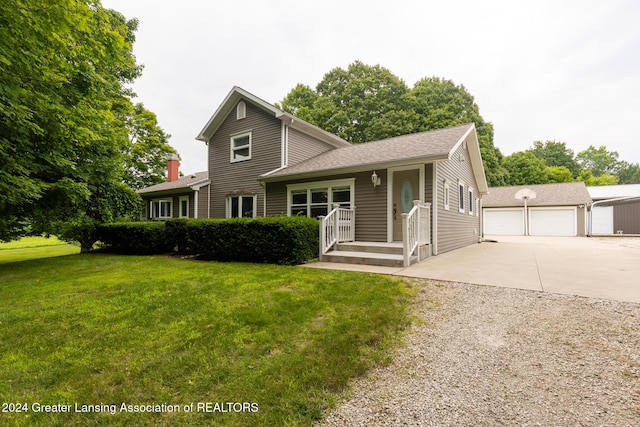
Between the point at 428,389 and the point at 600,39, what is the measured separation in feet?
57.8

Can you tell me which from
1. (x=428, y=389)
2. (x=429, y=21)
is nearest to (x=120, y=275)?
(x=428, y=389)

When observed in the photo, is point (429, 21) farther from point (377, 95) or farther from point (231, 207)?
point (377, 95)

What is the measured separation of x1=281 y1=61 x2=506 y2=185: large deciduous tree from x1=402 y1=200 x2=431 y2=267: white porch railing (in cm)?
1861

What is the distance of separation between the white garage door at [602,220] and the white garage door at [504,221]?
5078mm

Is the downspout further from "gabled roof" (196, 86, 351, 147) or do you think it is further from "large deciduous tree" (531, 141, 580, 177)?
"large deciduous tree" (531, 141, 580, 177)

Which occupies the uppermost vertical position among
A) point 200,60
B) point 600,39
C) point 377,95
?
point 377,95

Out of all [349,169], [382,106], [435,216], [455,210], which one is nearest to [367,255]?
[435,216]

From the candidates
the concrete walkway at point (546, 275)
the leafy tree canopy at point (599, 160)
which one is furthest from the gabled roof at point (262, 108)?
the leafy tree canopy at point (599, 160)

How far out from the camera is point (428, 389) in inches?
83.8

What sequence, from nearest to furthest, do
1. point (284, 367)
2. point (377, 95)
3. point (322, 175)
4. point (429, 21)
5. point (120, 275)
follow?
point (284, 367), point (120, 275), point (322, 175), point (429, 21), point (377, 95)

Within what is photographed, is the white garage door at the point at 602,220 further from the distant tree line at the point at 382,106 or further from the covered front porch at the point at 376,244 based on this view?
the covered front porch at the point at 376,244

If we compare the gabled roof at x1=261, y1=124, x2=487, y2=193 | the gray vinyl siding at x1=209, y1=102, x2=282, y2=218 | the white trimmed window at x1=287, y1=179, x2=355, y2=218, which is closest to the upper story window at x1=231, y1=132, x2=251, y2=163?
the gray vinyl siding at x1=209, y1=102, x2=282, y2=218

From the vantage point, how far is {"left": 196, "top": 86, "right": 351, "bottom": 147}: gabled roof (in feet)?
36.9

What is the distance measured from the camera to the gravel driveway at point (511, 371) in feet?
5.99
